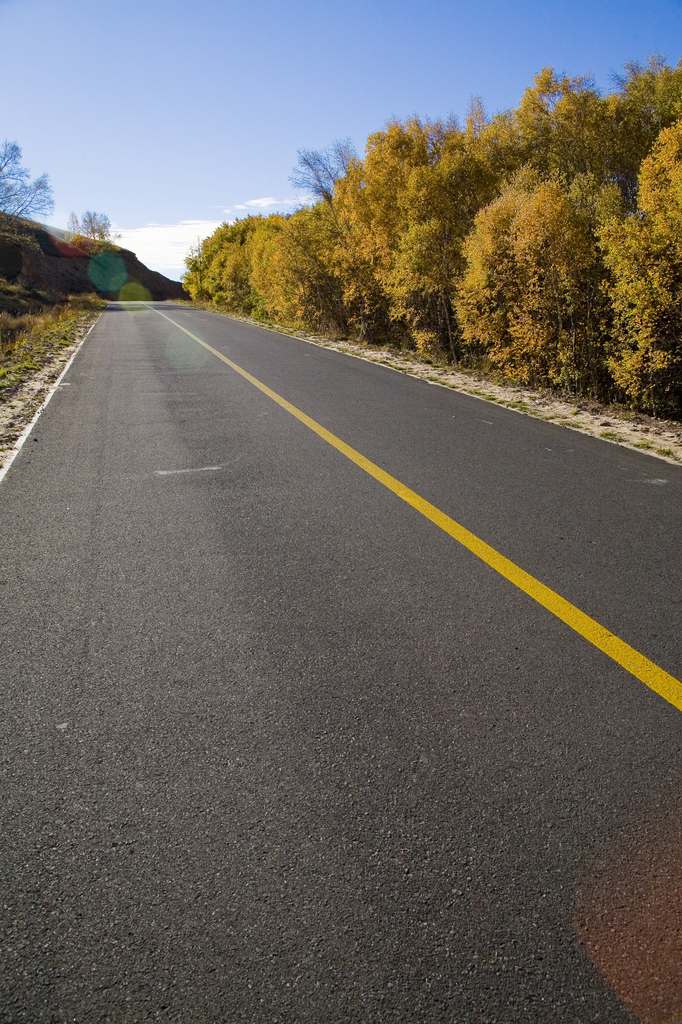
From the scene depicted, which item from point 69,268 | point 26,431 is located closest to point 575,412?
point 26,431

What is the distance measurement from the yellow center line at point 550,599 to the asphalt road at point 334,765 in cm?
7

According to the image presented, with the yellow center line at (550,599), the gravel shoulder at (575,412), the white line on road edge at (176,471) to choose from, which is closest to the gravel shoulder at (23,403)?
the white line on road edge at (176,471)

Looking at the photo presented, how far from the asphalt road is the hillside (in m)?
62.1

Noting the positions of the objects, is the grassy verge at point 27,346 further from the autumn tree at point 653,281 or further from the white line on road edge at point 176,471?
the autumn tree at point 653,281

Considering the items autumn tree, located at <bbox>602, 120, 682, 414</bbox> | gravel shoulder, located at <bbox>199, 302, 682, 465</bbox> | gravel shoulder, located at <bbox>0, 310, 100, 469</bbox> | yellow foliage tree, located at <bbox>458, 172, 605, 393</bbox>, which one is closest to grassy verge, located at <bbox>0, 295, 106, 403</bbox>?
gravel shoulder, located at <bbox>0, 310, 100, 469</bbox>

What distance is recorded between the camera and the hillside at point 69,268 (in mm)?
64375

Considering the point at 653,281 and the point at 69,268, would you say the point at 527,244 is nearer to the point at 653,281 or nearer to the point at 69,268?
the point at 653,281

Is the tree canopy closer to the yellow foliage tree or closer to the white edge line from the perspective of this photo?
the yellow foliage tree

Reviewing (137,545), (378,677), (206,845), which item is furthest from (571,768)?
(137,545)

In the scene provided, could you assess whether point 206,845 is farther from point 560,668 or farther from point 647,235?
point 647,235

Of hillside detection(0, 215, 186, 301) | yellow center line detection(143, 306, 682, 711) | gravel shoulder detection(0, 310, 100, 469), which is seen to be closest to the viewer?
yellow center line detection(143, 306, 682, 711)

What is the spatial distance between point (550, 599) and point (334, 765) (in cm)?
175

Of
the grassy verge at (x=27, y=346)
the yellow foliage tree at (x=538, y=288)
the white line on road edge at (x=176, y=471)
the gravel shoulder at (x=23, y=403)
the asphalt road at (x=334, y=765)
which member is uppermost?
the yellow foliage tree at (x=538, y=288)

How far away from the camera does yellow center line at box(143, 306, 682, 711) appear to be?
2.99 meters
